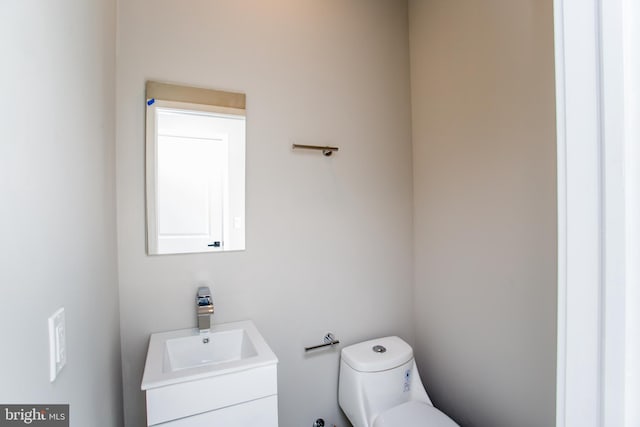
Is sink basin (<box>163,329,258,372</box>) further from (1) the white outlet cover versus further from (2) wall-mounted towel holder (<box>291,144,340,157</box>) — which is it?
A: (2) wall-mounted towel holder (<box>291,144,340,157</box>)

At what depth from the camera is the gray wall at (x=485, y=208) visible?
125 cm

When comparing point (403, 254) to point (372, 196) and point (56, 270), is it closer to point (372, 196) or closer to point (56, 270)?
point (372, 196)

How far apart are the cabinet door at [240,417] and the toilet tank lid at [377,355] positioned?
0.61 metres

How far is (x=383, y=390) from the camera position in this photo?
5.11ft

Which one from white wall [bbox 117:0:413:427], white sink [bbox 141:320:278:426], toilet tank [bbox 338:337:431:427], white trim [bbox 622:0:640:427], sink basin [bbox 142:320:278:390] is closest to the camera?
white trim [bbox 622:0:640:427]

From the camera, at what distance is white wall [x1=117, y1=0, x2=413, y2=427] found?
1.36 m

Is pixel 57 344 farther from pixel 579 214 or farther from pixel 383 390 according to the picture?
pixel 383 390

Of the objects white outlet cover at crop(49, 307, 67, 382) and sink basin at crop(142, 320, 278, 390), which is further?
sink basin at crop(142, 320, 278, 390)

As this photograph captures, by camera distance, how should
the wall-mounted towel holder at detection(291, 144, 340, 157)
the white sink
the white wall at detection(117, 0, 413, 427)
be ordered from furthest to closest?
the wall-mounted towel holder at detection(291, 144, 340, 157) < the white wall at detection(117, 0, 413, 427) < the white sink

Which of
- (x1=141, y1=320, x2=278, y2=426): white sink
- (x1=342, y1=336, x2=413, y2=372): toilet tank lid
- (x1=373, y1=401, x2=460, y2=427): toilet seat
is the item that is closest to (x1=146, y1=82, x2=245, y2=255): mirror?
(x1=141, y1=320, x2=278, y2=426): white sink

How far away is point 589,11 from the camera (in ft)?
1.35

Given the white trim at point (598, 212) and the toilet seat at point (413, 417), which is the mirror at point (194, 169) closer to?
the toilet seat at point (413, 417)

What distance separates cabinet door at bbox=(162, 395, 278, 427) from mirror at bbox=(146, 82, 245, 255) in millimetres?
699

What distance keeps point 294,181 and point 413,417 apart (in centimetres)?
135
